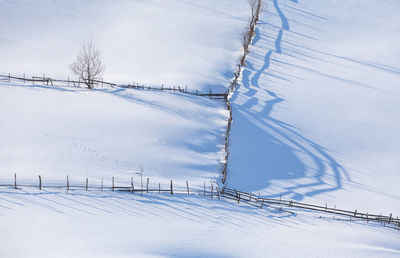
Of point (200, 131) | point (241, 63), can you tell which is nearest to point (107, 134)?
point (200, 131)

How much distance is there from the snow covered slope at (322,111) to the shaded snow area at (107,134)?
2219 millimetres

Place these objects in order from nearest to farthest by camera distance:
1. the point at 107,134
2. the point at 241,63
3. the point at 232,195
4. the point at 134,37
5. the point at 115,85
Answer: the point at 232,195
the point at 107,134
the point at 115,85
the point at 241,63
the point at 134,37

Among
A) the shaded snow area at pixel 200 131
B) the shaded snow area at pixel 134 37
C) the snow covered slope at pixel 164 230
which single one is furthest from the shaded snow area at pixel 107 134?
the shaded snow area at pixel 134 37

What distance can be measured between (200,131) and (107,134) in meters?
5.76

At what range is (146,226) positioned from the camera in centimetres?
2080

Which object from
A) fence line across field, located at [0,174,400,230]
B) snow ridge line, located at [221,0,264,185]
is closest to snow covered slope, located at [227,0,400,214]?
snow ridge line, located at [221,0,264,185]

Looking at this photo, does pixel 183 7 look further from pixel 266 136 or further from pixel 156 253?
pixel 156 253

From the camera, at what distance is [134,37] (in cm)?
4659

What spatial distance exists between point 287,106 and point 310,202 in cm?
1058

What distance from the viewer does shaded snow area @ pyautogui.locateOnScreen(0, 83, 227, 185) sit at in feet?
83.7

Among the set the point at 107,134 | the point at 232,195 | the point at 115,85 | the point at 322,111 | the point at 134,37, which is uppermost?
the point at 134,37

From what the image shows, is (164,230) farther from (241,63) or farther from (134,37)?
(134,37)

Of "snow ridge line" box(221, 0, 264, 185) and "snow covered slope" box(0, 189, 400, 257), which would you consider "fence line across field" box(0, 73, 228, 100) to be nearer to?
"snow ridge line" box(221, 0, 264, 185)

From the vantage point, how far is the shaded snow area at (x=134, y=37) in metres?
39.2
